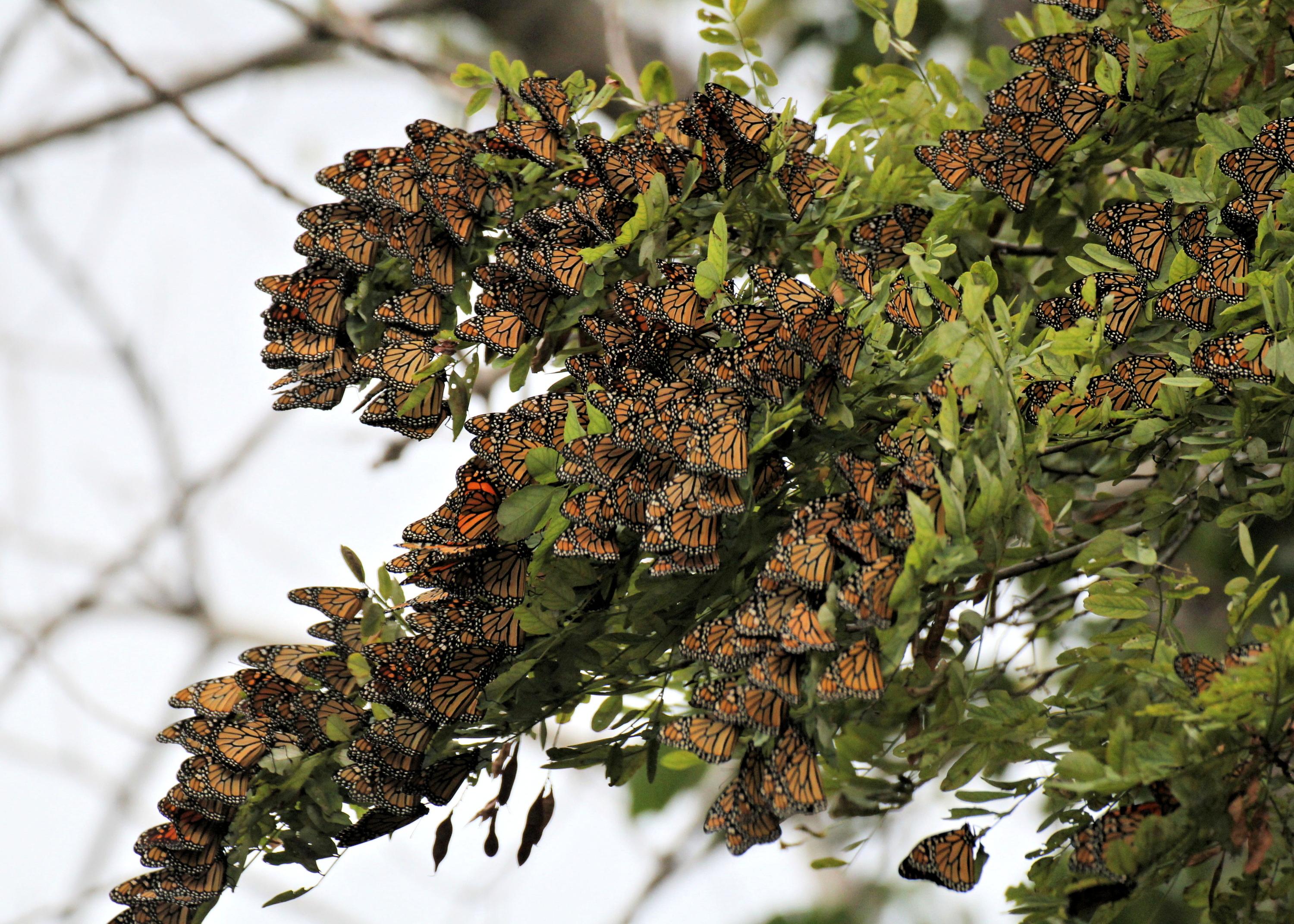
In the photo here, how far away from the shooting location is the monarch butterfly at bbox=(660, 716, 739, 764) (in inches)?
20.7

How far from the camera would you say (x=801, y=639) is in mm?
488

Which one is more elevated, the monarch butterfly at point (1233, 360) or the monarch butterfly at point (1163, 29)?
the monarch butterfly at point (1163, 29)

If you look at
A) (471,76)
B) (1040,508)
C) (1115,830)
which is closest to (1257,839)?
(1115,830)

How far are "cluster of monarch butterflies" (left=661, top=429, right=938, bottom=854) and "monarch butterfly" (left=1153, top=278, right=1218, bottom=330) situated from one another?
167 mm

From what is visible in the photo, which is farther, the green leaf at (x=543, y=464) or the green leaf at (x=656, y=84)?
the green leaf at (x=656, y=84)

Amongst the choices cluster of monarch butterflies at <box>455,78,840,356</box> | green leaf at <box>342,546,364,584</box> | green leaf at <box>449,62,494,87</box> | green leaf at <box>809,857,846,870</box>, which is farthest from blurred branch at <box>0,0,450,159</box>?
green leaf at <box>809,857,846,870</box>

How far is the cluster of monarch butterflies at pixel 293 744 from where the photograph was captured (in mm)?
604

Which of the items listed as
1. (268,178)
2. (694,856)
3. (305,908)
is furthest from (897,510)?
(305,908)

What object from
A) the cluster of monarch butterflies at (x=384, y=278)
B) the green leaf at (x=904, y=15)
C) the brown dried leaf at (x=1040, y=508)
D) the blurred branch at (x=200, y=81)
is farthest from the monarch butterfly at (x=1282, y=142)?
the blurred branch at (x=200, y=81)

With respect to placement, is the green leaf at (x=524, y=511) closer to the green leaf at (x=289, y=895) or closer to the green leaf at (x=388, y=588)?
the green leaf at (x=388, y=588)

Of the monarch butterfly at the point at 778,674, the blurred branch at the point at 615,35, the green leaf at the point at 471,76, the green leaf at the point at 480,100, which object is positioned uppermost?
the blurred branch at the point at 615,35

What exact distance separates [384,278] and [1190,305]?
0.50 metres

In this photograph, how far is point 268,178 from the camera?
48.5 inches

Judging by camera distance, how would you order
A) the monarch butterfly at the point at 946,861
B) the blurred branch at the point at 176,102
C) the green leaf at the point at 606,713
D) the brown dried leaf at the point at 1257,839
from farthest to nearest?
the blurred branch at the point at 176,102 → the green leaf at the point at 606,713 → the monarch butterfly at the point at 946,861 → the brown dried leaf at the point at 1257,839
